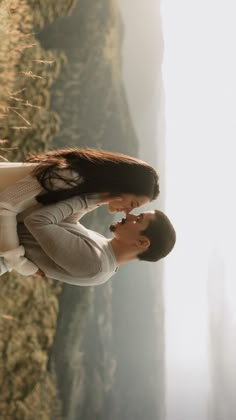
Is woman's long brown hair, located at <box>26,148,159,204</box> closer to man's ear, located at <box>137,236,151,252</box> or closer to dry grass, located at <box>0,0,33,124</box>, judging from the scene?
man's ear, located at <box>137,236,151,252</box>

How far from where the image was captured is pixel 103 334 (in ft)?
13.4

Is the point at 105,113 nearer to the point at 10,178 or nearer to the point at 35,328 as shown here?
the point at 35,328

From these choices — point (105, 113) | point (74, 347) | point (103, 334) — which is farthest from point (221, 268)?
point (105, 113)

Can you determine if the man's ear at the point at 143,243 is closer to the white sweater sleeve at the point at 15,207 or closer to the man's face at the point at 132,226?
the man's face at the point at 132,226

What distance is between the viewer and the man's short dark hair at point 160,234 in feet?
4.30

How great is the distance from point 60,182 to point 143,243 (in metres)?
0.29

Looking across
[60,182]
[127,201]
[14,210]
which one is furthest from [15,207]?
[127,201]

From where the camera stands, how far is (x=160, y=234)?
132 cm

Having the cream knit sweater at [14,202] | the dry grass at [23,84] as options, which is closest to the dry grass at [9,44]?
the dry grass at [23,84]

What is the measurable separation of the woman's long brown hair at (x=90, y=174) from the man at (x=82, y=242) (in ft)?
0.10

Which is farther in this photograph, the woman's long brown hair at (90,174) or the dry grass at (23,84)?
the dry grass at (23,84)

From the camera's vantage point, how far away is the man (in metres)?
1.21

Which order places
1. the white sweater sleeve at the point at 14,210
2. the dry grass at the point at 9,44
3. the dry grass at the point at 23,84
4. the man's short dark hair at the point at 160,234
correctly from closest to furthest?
the white sweater sleeve at the point at 14,210
the man's short dark hair at the point at 160,234
the dry grass at the point at 9,44
the dry grass at the point at 23,84

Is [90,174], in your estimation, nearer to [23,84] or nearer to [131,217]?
[131,217]
